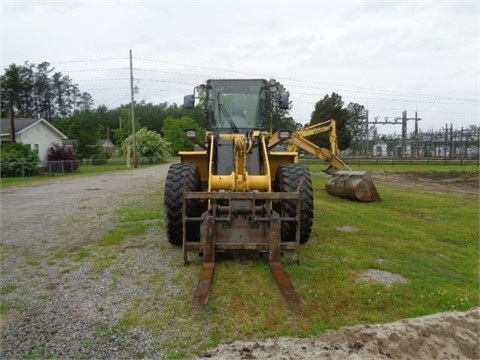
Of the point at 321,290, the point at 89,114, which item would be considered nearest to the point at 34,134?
the point at 321,290

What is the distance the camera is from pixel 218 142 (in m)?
6.96

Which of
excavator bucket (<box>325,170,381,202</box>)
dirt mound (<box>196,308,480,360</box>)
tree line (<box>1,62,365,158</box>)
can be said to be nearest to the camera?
dirt mound (<box>196,308,480,360</box>)

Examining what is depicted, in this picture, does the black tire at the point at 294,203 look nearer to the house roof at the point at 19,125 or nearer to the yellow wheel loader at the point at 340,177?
the yellow wheel loader at the point at 340,177

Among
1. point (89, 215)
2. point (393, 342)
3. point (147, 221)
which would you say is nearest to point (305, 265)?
point (393, 342)

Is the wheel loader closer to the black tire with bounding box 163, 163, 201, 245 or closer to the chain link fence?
the black tire with bounding box 163, 163, 201, 245

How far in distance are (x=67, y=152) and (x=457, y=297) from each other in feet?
98.8

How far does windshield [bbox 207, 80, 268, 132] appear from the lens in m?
7.61

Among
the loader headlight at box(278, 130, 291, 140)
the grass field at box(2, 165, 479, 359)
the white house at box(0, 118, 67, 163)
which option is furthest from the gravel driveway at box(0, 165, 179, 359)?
the white house at box(0, 118, 67, 163)

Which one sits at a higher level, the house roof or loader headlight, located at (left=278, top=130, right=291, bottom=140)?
the house roof

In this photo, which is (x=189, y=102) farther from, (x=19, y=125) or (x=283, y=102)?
(x=19, y=125)

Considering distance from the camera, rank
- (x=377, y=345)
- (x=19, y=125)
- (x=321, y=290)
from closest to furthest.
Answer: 1. (x=377, y=345)
2. (x=321, y=290)
3. (x=19, y=125)

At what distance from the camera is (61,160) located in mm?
29047

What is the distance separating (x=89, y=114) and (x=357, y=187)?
265ft

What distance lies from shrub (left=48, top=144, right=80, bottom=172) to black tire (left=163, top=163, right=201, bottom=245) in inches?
875
